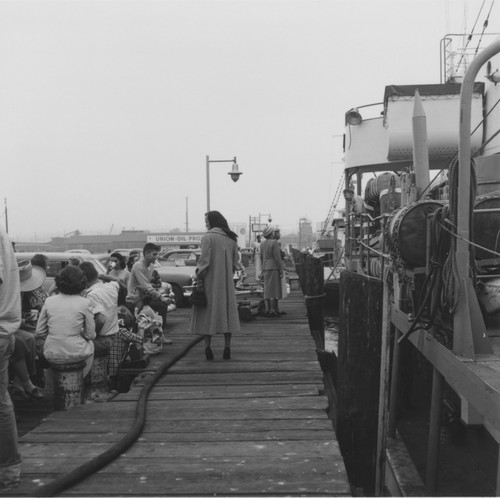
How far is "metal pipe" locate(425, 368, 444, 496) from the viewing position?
14.2ft

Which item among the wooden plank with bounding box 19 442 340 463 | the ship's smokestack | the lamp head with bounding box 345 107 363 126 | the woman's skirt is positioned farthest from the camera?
the lamp head with bounding box 345 107 363 126

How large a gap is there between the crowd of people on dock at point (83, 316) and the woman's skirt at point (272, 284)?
1.94 metres

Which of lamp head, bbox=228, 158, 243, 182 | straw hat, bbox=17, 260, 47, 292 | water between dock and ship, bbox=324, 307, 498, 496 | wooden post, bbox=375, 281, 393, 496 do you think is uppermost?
lamp head, bbox=228, 158, 243, 182

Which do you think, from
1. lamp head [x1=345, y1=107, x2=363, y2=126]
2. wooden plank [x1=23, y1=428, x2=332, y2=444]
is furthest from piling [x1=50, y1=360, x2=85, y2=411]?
lamp head [x1=345, y1=107, x2=363, y2=126]

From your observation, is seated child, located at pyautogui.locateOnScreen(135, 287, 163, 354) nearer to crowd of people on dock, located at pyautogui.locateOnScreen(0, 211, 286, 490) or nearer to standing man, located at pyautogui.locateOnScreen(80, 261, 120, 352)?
crowd of people on dock, located at pyautogui.locateOnScreen(0, 211, 286, 490)

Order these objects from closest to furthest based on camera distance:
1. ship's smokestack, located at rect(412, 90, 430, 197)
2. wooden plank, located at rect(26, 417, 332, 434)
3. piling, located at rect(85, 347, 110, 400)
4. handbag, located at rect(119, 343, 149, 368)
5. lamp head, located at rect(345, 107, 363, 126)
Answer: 1. wooden plank, located at rect(26, 417, 332, 434)
2. ship's smokestack, located at rect(412, 90, 430, 197)
3. piling, located at rect(85, 347, 110, 400)
4. handbag, located at rect(119, 343, 149, 368)
5. lamp head, located at rect(345, 107, 363, 126)

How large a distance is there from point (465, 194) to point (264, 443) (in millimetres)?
2288

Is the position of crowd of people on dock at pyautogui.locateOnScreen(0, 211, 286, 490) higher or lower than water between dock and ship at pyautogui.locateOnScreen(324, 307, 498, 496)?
higher

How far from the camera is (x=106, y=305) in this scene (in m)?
5.61

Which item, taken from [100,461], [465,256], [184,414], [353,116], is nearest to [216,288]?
[184,414]

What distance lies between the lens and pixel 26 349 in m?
5.62

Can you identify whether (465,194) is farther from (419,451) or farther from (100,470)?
(419,451)

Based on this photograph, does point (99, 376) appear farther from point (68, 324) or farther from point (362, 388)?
point (362, 388)

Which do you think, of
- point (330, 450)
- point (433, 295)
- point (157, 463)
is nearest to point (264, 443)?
point (330, 450)
